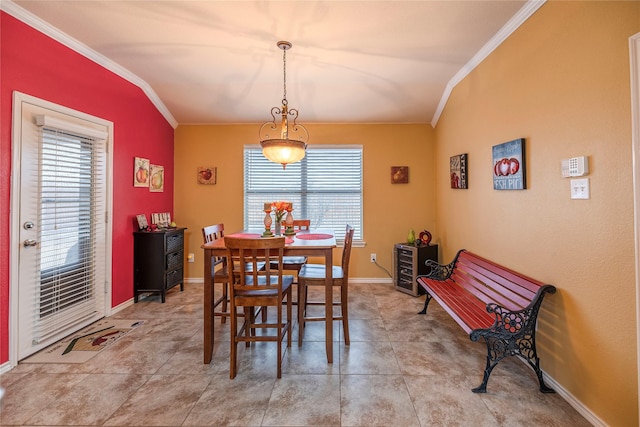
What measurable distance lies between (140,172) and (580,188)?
427 centimetres

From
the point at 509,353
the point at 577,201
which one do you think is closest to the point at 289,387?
the point at 509,353

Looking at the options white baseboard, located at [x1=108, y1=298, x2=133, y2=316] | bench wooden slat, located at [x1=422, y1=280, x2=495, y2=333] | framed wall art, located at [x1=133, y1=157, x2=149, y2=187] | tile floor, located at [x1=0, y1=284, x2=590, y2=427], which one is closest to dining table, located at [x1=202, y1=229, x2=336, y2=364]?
tile floor, located at [x1=0, y1=284, x2=590, y2=427]

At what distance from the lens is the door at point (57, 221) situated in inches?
85.4

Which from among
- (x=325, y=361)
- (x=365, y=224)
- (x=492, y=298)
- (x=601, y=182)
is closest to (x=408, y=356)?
(x=325, y=361)

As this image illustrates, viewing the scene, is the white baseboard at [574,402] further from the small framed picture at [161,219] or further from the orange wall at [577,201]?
the small framed picture at [161,219]

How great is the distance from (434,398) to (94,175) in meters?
3.63

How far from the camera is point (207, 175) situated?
4273 mm

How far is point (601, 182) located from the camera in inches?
60.2

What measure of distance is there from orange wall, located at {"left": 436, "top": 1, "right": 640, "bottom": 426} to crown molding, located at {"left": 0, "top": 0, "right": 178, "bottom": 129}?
386 cm

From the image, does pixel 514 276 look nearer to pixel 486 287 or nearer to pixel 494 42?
pixel 486 287

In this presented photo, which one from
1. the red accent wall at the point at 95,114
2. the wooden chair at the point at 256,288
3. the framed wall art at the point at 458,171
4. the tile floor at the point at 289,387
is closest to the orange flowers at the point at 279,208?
the wooden chair at the point at 256,288

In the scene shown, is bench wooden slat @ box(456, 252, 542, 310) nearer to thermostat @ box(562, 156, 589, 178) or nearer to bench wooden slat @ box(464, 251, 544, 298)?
bench wooden slat @ box(464, 251, 544, 298)

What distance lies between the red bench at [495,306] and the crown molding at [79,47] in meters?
4.07

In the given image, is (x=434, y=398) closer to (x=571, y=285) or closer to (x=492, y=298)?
(x=492, y=298)
